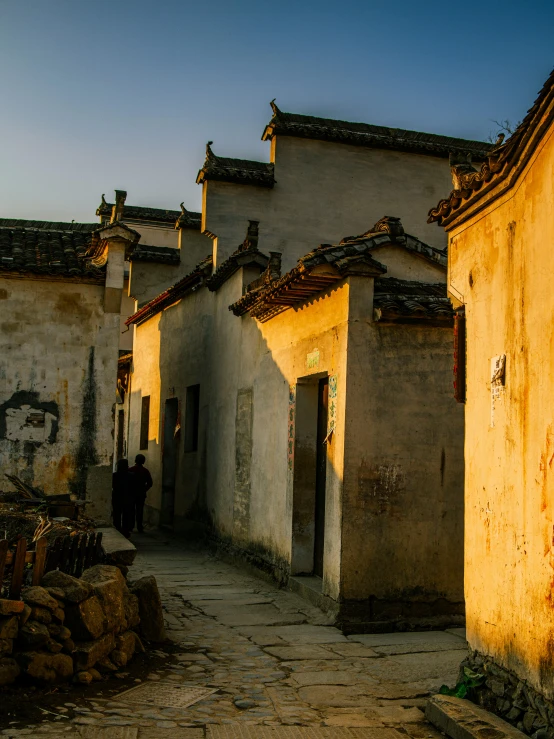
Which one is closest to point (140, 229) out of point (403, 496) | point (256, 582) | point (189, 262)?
point (189, 262)

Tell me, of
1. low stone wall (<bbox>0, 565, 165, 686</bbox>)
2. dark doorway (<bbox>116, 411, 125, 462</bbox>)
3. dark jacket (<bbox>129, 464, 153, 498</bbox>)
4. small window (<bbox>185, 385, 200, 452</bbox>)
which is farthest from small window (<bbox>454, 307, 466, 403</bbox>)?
dark doorway (<bbox>116, 411, 125, 462</bbox>)

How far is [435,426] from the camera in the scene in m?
8.75

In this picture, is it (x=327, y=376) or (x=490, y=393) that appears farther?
(x=327, y=376)

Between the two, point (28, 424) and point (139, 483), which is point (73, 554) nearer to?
point (28, 424)

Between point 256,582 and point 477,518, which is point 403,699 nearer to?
point 477,518

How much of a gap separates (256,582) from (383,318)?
4.34 meters

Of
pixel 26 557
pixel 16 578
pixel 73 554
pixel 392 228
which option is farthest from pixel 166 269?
pixel 16 578

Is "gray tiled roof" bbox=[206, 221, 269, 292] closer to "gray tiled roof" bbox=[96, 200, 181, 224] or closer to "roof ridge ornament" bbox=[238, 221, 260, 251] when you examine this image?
"roof ridge ornament" bbox=[238, 221, 260, 251]

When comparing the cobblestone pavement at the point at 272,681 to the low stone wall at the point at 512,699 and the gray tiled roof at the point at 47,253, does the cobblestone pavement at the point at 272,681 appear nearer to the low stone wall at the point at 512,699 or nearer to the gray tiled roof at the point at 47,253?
the low stone wall at the point at 512,699

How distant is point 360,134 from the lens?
17.0 m

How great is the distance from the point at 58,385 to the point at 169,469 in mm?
5527

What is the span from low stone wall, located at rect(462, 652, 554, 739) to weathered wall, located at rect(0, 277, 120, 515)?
26.1 feet

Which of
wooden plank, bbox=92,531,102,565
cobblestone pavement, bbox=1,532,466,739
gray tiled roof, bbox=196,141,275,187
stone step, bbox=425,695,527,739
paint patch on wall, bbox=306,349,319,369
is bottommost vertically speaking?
cobblestone pavement, bbox=1,532,466,739

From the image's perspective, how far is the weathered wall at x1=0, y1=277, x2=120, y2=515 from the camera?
12.4m
